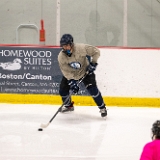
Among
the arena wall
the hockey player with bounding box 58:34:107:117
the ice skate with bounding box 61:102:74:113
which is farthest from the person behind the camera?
the arena wall

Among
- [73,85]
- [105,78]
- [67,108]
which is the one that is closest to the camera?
[73,85]

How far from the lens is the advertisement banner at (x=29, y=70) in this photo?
16.3ft

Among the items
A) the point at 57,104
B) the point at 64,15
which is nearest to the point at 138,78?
the point at 57,104

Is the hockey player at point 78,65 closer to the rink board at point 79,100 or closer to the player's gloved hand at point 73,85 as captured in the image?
the player's gloved hand at point 73,85

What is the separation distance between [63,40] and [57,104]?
122 cm

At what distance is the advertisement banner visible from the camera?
16.3 ft

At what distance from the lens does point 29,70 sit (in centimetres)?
501

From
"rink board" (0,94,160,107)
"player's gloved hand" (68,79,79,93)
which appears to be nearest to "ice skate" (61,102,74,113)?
"rink board" (0,94,160,107)

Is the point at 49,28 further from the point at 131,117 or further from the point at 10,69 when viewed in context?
the point at 131,117

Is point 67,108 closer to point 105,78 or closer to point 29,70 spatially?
point 105,78

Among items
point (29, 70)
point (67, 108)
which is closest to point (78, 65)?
point (67, 108)

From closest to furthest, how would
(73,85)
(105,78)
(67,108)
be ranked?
(73,85) < (67,108) < (105,78)

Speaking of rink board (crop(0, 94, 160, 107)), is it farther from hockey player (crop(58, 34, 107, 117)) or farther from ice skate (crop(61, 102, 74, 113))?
hockey player (crop(58, 34, 107, 117))

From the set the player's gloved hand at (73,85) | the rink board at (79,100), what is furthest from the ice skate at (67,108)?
the player's gloved hand at (73,85)
